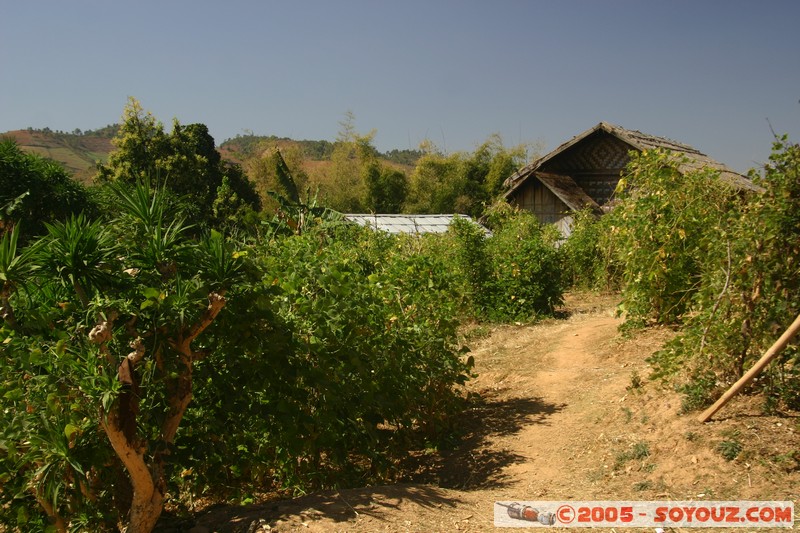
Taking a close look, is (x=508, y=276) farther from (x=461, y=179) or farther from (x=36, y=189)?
(x=461, y=179)

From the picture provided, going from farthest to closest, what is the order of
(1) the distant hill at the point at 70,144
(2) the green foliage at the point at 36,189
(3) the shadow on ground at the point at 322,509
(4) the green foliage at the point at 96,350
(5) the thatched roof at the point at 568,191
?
(1) the distant hill at the point at 70,144
(5) the thatched roof at the point at 568,191
(2) the green foliage at the point at 36,189
(3) the shadow on ground at the point at 322,509
(4) the green foliage at the point at 96,350

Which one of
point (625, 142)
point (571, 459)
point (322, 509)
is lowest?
point (571, 459)

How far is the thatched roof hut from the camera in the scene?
15562 millimetres

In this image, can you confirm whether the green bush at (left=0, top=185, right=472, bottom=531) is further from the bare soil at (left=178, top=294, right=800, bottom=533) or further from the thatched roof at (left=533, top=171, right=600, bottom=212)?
the thatched roof at (left=533, top=171, right=600, bottom=212)

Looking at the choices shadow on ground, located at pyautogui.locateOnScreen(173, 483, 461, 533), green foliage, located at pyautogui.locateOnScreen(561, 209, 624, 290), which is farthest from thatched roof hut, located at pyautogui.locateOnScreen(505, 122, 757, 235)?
shadow on ground, located at pyautogui.locateOnScreen(173, 483, 461, 533)

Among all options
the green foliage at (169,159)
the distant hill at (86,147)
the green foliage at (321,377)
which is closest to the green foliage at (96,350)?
the green foliage at (321,377)

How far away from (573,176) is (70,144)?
1799 inches

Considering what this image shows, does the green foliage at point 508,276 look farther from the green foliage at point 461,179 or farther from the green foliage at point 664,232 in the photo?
the green foliage at point 461,179

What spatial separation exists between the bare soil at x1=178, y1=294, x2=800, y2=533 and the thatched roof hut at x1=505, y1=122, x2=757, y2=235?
927 cm

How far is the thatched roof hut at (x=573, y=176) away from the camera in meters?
15.6

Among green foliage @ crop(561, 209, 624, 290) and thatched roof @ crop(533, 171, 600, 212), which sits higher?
thatched roof @ crop(533, 171, 600, 212)

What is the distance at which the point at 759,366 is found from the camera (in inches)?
149

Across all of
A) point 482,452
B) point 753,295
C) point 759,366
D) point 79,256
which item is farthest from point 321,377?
point 753,295

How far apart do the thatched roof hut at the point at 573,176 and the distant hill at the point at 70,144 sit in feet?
109
